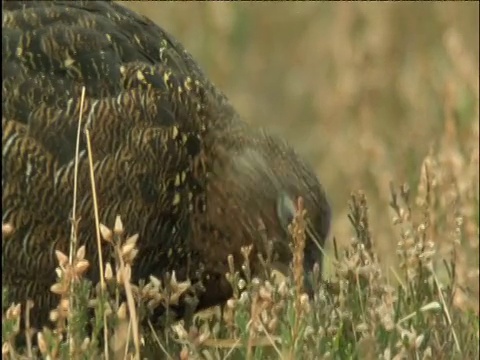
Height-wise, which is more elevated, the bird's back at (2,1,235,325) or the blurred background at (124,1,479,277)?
the blurred background at (124,1,479,277)

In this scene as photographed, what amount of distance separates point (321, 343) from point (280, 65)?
483 centimetres

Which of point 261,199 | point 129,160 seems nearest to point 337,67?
point 261,199

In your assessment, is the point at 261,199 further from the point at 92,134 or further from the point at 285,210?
the point at 92,134

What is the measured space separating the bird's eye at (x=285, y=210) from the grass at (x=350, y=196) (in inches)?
7.8

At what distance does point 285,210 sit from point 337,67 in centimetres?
381

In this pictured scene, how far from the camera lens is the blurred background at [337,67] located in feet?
21.9

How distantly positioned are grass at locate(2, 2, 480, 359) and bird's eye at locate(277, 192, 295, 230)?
197 millimetres

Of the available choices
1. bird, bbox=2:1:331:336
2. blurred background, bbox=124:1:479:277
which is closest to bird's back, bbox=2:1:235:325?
bird, bbox=2:1:331:336

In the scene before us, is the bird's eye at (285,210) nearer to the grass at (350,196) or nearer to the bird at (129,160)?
the bird at (129,160)

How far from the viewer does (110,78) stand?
3436 mm

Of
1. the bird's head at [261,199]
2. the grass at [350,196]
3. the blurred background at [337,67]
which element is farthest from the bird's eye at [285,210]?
the blurred background at [337,67]

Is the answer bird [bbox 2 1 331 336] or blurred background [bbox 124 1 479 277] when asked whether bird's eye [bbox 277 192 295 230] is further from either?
blurred background [bbox 124 1 479 277]

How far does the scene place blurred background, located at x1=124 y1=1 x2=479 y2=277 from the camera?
668 cm

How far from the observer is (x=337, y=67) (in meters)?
7.39
